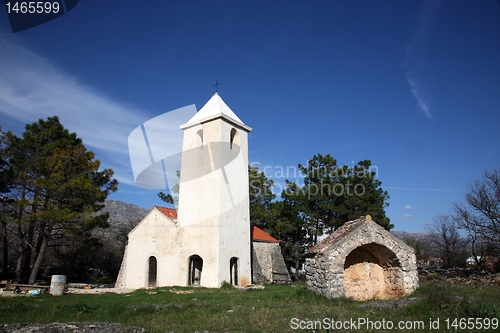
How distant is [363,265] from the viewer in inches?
480

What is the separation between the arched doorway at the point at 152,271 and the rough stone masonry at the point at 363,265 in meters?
13.0

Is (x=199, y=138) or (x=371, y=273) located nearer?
(x=371, y=273)

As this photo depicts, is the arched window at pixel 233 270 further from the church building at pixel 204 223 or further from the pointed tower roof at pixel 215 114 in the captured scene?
the pointed tower roof at pixel 215 114

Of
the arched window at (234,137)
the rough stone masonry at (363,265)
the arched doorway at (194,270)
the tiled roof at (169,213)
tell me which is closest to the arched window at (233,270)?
the arched doorway at (194,270)

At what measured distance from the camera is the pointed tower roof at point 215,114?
22.0 m

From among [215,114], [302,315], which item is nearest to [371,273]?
[302,315]

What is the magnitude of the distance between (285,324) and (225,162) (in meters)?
14.9

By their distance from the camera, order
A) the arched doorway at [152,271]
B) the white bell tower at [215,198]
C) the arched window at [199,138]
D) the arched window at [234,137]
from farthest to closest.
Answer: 1. the arched window at [234,137]
2. the arched window at [199,138]
3. the arched doorway at [152,271]
4. the white bell tower at [215,198]

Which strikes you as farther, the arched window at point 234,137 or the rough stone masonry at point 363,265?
the arched window at point 234,137

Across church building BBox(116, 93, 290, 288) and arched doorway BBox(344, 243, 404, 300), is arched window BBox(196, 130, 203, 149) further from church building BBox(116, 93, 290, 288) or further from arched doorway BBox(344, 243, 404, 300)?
arched doorway BBox(344, 243, 404, 300)

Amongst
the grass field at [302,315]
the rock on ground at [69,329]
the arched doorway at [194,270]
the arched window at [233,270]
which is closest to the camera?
the rock on ground at [69,329]

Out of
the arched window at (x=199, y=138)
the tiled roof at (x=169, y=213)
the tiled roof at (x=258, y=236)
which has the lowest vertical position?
the tiled roof at (x=258, y=236)

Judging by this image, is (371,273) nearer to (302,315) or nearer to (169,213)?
(302,315)

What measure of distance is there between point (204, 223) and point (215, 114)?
6.89m
